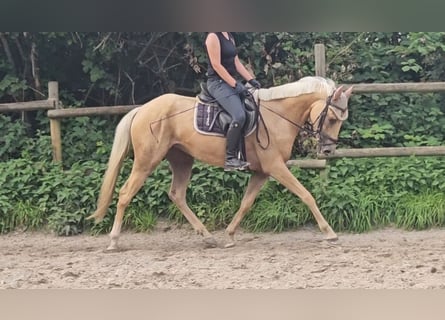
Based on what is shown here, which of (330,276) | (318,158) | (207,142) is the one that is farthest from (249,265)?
(318,158)

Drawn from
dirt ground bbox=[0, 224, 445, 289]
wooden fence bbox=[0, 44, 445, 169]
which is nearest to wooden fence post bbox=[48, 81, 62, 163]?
wooden fence bbox=[0, 44, 445, 169]

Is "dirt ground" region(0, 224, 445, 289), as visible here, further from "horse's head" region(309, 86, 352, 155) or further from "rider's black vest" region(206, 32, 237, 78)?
"rider's black vest" region(206, 32, 237, 78)

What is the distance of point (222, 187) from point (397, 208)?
6.70 feet

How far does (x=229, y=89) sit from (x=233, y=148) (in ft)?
1.86

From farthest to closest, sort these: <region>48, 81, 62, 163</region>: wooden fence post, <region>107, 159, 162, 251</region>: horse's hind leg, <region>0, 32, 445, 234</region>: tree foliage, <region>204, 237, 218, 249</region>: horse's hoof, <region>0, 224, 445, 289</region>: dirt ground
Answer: <region>48, 81, 62, 163</region>: wooden fence post
<region>0, 32, 445, 234</region>: tree foliage
<region>204, 237, 218, 249</region>: horse's hoof
<region>107, 159, 162, 251</region>: horse's hind leg
<region>0, 224, 445, 289</region>: dirt ground

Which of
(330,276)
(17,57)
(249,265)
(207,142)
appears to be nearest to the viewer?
(330,276)

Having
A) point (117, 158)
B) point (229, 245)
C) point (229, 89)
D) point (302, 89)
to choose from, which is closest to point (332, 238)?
point (229, 245)

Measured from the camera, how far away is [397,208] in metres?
6.67

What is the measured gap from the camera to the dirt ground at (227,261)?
426 centimetres

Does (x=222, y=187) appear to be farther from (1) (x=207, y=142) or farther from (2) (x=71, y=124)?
(2) (x=71, y=124)

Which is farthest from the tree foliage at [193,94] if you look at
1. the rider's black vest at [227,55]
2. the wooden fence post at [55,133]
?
the rider's black vest at [227,55]

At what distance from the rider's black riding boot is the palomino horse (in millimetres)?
113

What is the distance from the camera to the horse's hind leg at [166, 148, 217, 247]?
597 centimetres

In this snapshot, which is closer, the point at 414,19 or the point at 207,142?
the point at 414,19
